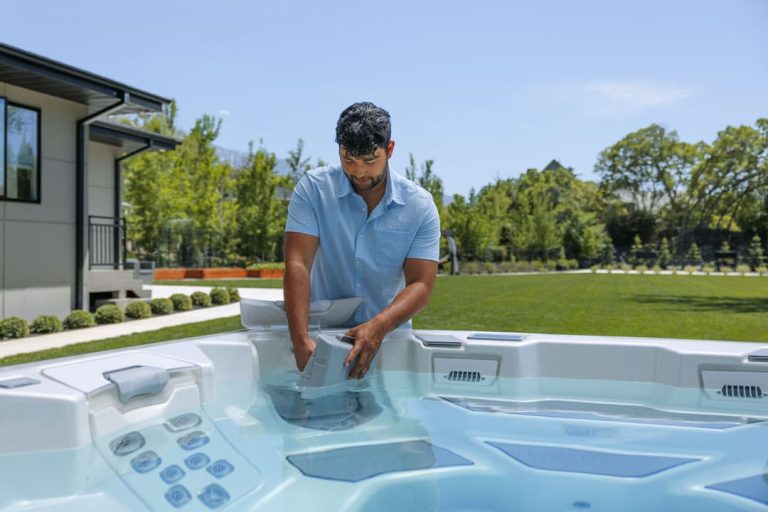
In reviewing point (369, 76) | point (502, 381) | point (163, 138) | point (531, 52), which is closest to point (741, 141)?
point (531, 52)

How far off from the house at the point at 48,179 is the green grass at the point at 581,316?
6.89 ft

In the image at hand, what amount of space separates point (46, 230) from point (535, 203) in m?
26.6

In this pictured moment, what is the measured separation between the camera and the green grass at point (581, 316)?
6.72 metres

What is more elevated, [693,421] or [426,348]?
[426,348]

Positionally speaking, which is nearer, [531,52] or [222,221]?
[531,52]

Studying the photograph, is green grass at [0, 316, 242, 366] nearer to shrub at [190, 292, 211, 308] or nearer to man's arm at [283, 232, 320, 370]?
shrub at [190, 292, 211, 308]

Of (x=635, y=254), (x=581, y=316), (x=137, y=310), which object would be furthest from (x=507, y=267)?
(x=137, y=310)

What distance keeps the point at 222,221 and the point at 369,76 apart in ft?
40.3

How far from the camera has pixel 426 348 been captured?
278 centimetres

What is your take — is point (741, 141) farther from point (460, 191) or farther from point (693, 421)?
point (693, 421)

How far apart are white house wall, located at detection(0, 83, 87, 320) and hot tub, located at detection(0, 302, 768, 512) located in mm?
6177

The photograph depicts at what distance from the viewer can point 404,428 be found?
7.21 ft

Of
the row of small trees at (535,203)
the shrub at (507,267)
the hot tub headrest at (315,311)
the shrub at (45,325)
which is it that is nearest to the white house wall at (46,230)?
the shrub at (45,325)

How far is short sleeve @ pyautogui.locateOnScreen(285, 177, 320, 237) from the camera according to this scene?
7.41ft
